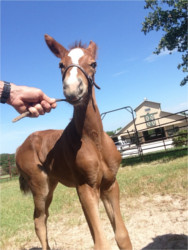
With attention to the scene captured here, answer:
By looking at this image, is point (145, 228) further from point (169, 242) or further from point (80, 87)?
point (80, 87)

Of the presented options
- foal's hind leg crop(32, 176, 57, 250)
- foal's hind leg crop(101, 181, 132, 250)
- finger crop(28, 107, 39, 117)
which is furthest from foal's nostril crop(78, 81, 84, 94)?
foal's hind leg crop(32, 176, 57, 250)

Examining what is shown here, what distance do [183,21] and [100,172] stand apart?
1214 cm

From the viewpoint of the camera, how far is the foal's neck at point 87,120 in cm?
240

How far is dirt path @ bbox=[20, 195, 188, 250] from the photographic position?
335cm

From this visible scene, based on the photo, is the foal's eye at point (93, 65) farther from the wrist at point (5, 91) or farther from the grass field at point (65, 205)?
the grass field at point (65, 205)

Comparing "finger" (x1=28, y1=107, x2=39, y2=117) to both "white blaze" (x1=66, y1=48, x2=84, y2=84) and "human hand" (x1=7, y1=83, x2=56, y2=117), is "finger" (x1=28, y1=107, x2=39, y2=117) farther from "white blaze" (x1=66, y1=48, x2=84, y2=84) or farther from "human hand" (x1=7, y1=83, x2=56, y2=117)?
"white blaze" (x1=66, y1=48, x2=84, y2=84)

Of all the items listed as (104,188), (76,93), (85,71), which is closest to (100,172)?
(104,188)

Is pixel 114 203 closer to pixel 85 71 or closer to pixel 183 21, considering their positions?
pixel 85 71

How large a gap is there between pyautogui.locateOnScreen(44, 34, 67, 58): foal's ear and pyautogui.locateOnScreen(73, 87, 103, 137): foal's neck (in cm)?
69

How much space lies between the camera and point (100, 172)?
2.32 metres

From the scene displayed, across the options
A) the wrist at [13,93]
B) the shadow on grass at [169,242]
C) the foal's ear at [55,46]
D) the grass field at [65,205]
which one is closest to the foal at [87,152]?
the foal's ear at [55,46]

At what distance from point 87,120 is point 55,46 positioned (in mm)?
1014

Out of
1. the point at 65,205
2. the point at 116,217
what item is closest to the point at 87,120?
the point at 116,217

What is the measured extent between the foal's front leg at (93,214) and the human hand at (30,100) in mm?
911
